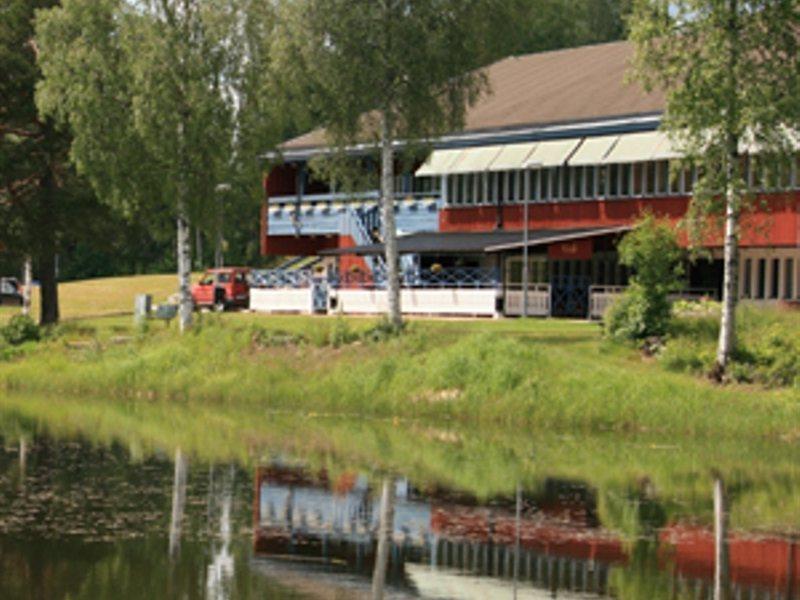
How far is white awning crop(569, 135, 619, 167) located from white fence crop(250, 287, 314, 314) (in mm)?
12312

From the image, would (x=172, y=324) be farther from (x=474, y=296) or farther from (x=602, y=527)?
(x=602, y=527)

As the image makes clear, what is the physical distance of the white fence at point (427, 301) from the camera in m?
55.8

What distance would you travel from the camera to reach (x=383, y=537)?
74.7 ft

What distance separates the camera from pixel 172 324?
170ft

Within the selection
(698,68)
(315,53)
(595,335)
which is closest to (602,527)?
(698,68)

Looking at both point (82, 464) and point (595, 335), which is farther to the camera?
point (595, 335)

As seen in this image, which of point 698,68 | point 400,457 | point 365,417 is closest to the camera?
point 400,457

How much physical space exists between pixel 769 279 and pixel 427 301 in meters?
11.6

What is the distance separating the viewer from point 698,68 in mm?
36531

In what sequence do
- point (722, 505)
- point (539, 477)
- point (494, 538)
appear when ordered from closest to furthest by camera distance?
point (494, 538), point (722, 505), point (539, 477)

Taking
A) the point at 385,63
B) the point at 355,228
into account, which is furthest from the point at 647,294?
the point at 355,228

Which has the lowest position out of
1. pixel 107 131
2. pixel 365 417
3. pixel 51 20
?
pixel 365 417

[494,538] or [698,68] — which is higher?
[698,68]

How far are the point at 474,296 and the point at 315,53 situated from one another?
13.6 metres
